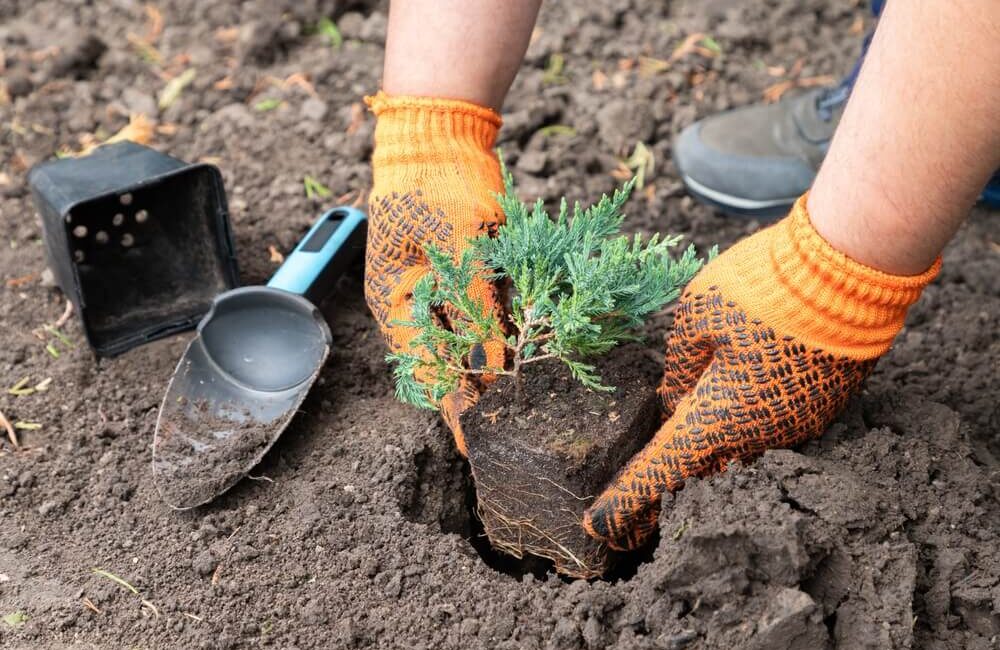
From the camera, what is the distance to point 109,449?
8.55ft

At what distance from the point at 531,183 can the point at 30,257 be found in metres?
1.61

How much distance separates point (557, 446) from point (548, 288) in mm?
334

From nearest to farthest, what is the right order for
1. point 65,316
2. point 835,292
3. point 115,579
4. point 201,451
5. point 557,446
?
point 835,292 → point 557,446 → point 115,579 → point 201,451 → point 65,316

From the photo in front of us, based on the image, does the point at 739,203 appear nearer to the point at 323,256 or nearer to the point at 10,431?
the point at 323,256

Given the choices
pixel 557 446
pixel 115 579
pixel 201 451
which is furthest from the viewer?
pixel 201 451

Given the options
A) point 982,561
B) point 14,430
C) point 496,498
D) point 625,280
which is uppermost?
point 625,280

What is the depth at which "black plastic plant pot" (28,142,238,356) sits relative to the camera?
9.05ft

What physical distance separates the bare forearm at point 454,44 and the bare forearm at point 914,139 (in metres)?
0.84

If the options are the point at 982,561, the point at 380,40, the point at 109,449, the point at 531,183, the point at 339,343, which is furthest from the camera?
the point at 380,40

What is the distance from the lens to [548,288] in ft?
6.86

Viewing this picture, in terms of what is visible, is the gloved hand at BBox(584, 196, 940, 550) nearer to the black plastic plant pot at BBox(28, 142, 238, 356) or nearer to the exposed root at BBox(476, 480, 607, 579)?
the exposed root at BBox(476, 480, 607, 579)

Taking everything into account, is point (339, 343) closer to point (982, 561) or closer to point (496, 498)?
point (496, 498)

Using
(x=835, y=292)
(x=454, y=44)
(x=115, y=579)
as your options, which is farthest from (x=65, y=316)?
(x=835, y=292)

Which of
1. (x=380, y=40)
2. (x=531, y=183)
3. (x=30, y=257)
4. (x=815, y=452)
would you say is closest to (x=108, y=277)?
(x=30, y=257)
